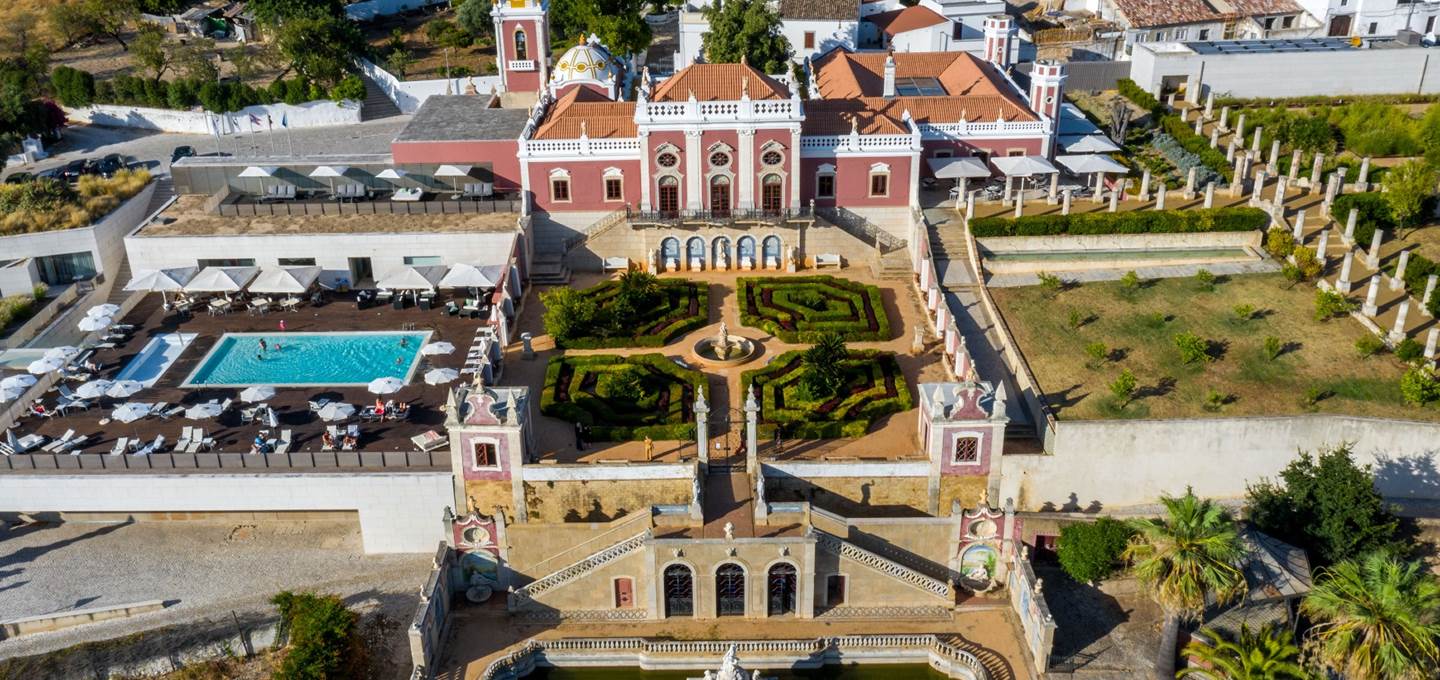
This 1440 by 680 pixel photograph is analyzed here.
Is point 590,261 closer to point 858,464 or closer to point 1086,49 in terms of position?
point 858,464

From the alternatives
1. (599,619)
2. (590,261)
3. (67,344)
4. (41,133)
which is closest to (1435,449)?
(599,619)

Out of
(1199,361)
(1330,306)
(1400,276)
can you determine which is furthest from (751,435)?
(1400,276)

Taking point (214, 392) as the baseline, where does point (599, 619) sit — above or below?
below

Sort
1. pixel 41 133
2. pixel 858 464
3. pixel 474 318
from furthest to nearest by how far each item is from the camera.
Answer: pixel 41 133, pixel 474 318, pixel 858 464

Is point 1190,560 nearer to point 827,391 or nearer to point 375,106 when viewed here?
point 827,391

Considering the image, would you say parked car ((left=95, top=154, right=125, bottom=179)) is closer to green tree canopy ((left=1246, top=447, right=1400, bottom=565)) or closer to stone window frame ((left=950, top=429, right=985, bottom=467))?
stone window frame ((left=950, top=429, right=985, bottom=467))

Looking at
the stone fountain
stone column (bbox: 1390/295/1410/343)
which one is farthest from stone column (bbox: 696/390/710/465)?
stone column (bbox: 1390/295/1410/343)
